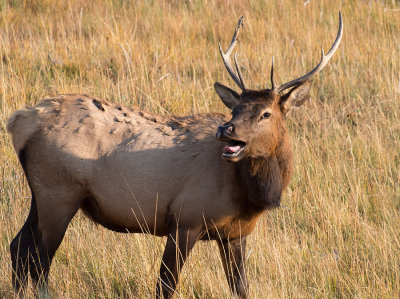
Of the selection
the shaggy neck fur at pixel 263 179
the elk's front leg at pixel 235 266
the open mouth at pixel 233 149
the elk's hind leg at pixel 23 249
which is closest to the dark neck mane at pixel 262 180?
the shaggy neck fur at pixel 263 179

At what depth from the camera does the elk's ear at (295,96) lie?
188 inches

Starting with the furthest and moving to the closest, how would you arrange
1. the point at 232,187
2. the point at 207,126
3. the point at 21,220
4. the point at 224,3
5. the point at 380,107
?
the point at 224,3 < the point at 380,107 < the point at 21,220 < the point at 207,126 < the point at 232,187

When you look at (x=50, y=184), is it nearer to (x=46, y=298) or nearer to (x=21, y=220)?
(x=46, y=298)

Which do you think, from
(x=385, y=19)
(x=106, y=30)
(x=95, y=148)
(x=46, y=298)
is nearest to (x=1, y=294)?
(x=46, y=298)

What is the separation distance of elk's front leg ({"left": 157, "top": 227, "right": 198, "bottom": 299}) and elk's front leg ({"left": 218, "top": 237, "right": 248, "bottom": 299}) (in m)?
0.39

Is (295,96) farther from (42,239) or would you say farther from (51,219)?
(42,239)

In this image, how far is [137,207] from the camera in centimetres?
480

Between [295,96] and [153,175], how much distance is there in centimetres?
116

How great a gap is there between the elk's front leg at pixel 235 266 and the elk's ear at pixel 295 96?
1.02 m

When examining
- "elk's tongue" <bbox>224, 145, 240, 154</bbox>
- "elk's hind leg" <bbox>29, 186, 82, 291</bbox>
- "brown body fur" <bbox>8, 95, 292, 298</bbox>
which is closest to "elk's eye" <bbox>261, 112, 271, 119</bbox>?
"brown body fur" <bbox>8, 95, 292, 298</bbox>

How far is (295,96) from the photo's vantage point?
4809 mm

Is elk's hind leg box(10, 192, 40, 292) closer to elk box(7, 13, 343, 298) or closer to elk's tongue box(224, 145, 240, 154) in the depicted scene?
elk box(7, 13, 343, 298)

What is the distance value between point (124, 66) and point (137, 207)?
3972mm

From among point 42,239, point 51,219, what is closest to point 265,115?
point 51,219
